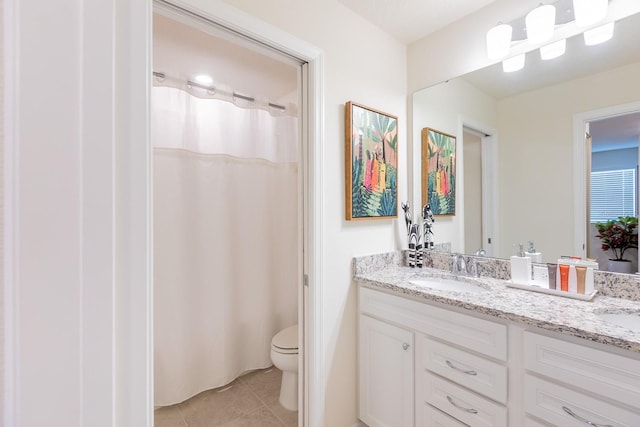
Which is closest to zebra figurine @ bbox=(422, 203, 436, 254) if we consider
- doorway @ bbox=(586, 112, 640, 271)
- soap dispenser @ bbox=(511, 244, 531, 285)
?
soap dispenser @ bbox=(511, 244, 531, 285)

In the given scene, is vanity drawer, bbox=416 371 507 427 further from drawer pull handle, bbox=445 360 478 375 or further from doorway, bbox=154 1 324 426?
doorway, bbox=154 1 324 426

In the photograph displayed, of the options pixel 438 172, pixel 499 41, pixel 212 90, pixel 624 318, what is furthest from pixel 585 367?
pixel 212 90

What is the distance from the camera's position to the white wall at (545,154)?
4.59 feet

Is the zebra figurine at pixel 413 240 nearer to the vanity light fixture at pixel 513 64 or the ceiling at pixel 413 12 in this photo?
the vanity light fixture at pixel 513 64

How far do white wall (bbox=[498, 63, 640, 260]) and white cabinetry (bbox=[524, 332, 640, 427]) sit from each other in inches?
26.4

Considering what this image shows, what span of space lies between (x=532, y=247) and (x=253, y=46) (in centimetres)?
170

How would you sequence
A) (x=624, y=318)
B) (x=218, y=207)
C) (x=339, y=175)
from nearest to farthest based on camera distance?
(x=624, y=318) → (x=339, y=175) → (x=218, y=207)

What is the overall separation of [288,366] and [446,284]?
1062mm

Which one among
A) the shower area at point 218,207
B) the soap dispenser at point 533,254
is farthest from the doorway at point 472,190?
the shower area at point 218,207

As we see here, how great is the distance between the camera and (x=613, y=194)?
136 centimetres

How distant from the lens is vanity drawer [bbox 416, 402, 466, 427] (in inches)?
49.4

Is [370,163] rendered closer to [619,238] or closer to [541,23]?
[541,23]

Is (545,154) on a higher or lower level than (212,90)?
lower
